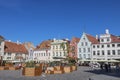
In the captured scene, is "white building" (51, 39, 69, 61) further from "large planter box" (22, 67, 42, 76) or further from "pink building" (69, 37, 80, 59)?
"large planter box" (22, 67, 42, 76)

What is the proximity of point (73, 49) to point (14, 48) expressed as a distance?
2277 cm

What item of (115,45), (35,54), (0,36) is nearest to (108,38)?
(115,45)

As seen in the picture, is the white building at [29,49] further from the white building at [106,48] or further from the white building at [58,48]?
the white building at [106,48]

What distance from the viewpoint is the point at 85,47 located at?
2793 inches

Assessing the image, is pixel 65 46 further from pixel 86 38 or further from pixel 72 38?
pixel 86 38

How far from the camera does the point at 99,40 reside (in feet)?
237

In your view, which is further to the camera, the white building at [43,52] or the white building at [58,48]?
the white building at [43,52]

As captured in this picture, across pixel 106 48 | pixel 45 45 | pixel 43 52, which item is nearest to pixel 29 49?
pixel 45 45

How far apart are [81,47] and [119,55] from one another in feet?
44.1

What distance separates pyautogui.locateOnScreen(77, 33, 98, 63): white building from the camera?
70.0 m

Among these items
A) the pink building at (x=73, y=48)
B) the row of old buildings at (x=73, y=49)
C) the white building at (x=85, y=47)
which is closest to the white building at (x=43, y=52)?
the row of old buildings at (x=73, y=49)

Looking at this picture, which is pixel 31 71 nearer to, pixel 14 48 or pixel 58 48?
pixel 58 48

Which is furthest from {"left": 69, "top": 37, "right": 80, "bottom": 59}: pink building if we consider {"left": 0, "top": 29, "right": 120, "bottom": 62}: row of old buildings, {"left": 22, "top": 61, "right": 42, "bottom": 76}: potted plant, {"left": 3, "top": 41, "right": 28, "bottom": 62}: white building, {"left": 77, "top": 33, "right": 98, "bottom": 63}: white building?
{"left": 22, "top": 61, "right": 42, "bottom": 76}: potted plant

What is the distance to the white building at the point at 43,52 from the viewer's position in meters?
79.8
